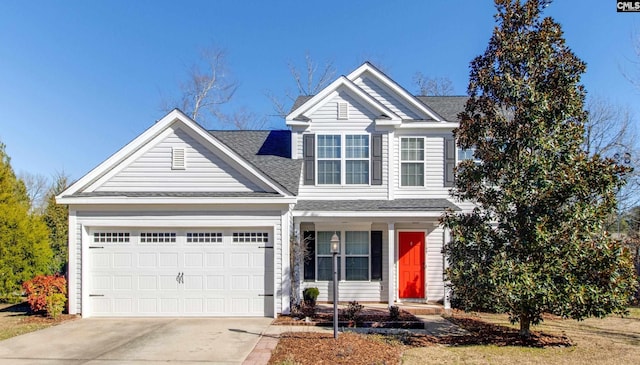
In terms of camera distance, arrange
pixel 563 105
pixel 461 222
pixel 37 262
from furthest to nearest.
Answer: pixel 37 262, pixel 461 222, pixel 563 105

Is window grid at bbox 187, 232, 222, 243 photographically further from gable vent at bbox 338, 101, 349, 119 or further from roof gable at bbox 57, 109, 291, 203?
gable vent at bbox 338, 101, 349, 119

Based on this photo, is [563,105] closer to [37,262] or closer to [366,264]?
[366,264]

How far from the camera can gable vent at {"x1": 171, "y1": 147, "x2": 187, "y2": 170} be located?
449 inches

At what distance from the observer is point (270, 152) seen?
1413cm

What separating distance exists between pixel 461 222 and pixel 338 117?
5.74 meters

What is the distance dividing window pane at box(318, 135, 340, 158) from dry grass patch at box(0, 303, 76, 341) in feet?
26.6

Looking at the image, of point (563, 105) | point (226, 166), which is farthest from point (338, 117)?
point (563, 105)

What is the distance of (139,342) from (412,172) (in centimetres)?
899

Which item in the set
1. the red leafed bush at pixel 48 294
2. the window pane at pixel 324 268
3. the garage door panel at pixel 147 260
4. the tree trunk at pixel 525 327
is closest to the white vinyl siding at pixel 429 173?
the window pane at pixel 324 268

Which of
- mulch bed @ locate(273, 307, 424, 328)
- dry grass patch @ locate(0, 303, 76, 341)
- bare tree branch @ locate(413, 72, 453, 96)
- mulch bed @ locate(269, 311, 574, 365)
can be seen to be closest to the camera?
mulch bed @ locate(269, 311, 574, 365)

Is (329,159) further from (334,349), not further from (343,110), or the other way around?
(334,349)

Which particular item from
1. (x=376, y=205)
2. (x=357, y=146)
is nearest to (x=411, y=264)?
(x=376, y=205)

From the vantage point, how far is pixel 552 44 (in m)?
8.54

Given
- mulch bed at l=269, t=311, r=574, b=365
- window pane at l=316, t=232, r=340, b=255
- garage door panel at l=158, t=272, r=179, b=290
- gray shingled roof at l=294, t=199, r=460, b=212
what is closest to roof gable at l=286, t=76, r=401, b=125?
gray shingled roof at l=294, t=199, r=460, b=212
